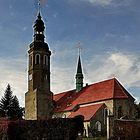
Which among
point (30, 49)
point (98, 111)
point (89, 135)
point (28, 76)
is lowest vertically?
point (89, 135)

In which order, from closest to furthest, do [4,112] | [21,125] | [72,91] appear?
[21,125] → [72,91] → [4,112]

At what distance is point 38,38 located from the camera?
6125 cm

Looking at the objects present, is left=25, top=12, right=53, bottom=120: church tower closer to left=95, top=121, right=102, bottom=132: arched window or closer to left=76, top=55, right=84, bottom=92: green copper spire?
left=76, top=55, right=84, bottom=92: green copper spire

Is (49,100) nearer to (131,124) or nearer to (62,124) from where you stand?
(62,124)

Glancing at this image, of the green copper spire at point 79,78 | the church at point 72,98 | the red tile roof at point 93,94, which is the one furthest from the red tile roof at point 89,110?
the green copper spire at point 79,78

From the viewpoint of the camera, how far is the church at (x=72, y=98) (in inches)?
2069

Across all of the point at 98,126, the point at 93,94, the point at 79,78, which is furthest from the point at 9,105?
the point at 98,126

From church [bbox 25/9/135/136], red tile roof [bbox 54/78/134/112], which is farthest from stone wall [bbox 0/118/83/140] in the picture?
red tile roof [bbox 54/78/134/112]

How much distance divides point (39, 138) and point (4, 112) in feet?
132

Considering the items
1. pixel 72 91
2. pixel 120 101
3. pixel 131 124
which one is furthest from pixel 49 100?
pixel 131 124

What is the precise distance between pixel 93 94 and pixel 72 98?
7.53 meters

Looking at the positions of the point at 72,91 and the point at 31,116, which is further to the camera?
the point at 72,91

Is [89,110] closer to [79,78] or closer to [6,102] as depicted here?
[79,78]

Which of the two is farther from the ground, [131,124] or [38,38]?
[38,38]
